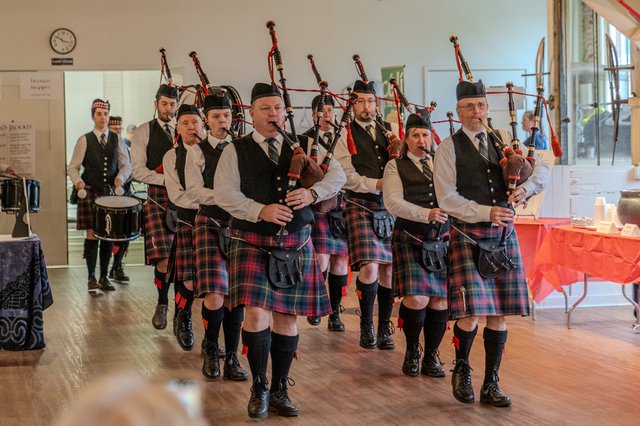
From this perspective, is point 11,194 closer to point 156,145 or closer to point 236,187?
point 156,145

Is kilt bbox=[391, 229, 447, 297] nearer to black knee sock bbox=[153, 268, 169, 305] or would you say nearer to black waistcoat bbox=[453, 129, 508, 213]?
black waistcoat bbox=[453, 129, 508, 213]

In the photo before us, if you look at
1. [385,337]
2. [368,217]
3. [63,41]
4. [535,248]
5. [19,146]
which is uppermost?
[63,41]

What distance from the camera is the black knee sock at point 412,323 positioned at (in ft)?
13.6

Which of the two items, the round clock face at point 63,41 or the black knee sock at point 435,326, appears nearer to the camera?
the black knee sock at point 435,326

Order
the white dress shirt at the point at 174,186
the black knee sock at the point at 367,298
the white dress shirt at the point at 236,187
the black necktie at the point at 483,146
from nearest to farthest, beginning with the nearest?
the white dress shirt at the point at 236,187, the black necktie at the point at 483,146, the white dress shirt at the point at 174,186, the black knee sock at the point at 367,298

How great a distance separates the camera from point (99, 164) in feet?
24.0

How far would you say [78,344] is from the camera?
496 centimetres

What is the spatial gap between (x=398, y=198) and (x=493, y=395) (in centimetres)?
98

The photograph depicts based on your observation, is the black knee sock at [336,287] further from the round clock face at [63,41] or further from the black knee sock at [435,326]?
the round clock face at [63,41]

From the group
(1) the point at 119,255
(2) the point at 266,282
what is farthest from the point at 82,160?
(2) the point at 266,282

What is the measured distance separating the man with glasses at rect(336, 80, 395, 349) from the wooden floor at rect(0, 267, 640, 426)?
0.61 ft

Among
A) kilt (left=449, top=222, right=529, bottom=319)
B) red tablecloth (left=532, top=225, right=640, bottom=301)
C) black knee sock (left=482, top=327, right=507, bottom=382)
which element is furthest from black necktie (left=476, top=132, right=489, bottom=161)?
red tablecloth (left=532, top=225, right=640, bottom=301)

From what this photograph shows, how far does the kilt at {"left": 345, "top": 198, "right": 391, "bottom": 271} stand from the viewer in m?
4.73

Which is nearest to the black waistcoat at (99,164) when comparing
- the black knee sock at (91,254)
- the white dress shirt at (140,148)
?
the black knee sock at (91,254)
